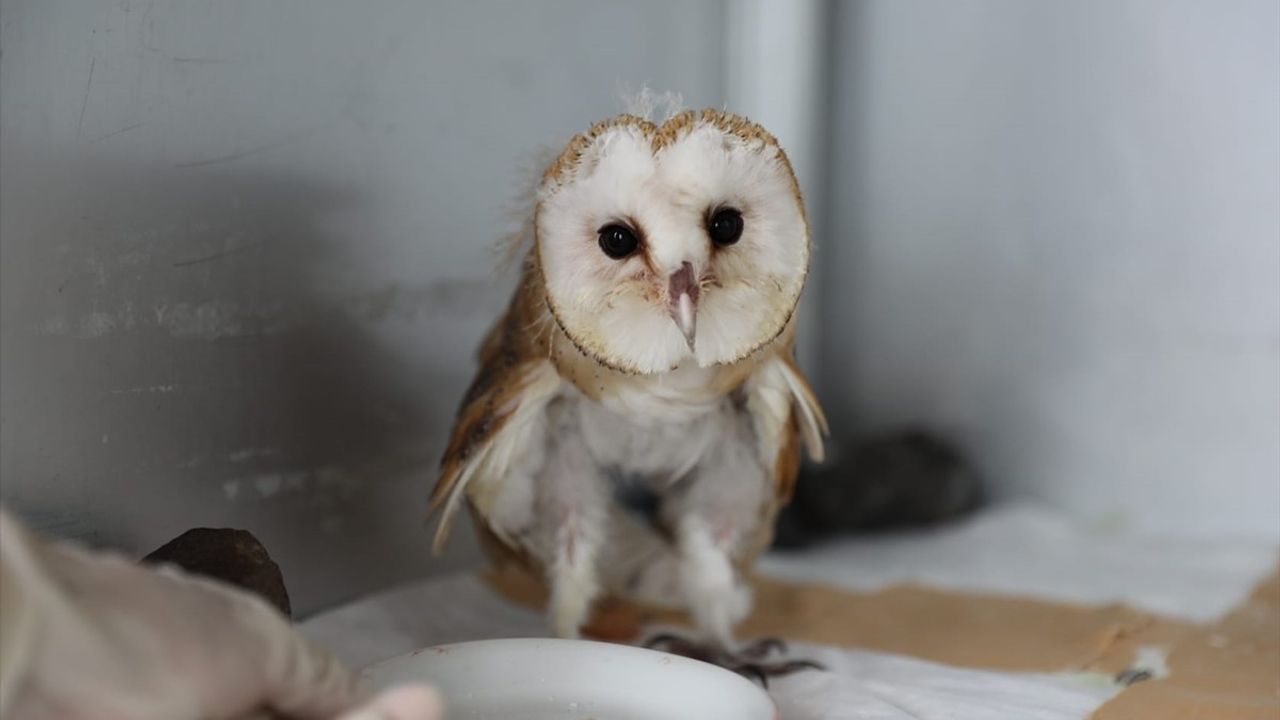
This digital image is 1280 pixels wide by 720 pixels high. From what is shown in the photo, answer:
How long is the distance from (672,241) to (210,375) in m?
0.55

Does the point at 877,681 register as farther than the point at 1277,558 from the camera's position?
No

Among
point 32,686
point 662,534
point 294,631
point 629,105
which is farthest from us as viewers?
point 662,534

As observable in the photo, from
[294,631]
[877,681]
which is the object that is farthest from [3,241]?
[877,681]

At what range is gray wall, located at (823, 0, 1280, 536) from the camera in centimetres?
164

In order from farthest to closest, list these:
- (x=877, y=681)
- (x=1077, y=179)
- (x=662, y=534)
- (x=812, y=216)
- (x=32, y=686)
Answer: (x=812, y=216) → (x=1077, y=179) → (x=662, y=534) → (x=877, y=681) → (x=32, y=686)

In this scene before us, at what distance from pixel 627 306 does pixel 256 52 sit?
53 cm

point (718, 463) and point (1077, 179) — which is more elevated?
point (1077, 179)

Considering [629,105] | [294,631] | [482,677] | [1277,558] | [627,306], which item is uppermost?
[629,105]

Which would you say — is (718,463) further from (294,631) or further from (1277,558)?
(1277,558)

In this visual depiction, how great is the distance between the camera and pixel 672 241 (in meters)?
1.01

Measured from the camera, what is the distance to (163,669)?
0.69 meters

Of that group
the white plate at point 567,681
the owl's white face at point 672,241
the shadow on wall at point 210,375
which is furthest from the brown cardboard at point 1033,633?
the owl's white face at point 672,241

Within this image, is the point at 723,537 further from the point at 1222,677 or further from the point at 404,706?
the point at 404,706

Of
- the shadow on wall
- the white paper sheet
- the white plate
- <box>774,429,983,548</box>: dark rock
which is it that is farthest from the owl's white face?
<box>774,429,983,548</box>: dark rock
